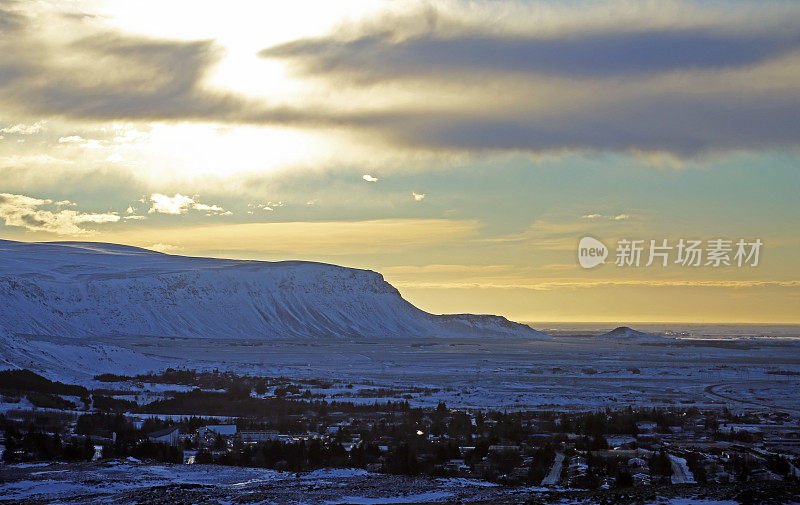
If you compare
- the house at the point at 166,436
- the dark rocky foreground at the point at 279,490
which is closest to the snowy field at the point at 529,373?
the house at the point at 166,436

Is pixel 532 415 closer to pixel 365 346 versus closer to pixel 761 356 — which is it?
pixel 761 356

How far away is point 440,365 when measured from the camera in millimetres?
92375

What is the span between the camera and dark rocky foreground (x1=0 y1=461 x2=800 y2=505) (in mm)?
20156

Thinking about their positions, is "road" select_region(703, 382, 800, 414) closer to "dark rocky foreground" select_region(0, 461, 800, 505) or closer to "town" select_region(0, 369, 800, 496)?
"town" select_region(0, 369, 800, 496)

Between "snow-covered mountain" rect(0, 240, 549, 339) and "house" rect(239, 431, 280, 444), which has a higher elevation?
"snow-covered mountain" rect(0, 240, 549, 339)

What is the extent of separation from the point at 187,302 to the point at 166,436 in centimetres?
14069

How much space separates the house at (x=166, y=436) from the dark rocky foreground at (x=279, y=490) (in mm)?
5942

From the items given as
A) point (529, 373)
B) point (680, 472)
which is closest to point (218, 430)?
point (680, 472)

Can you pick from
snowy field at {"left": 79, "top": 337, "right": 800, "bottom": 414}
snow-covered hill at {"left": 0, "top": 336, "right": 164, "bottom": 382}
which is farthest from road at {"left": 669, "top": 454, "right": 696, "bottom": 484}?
snow-covered hill at {"left": 0, "top": 336, "right": 164, "bottom": 382}

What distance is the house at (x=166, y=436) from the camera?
3472cm

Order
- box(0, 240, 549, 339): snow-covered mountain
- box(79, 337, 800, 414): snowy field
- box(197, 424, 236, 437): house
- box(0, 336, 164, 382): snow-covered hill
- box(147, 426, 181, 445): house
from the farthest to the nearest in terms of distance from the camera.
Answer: box(0, 240, 549, 339): snow-covered mountain < box(0, 336, 164, 382): snow-covered hill < box(79, 337, 800, 414): snowy field < box(197, 424, 236, 437): house < box(147, 426, 181, 445): house

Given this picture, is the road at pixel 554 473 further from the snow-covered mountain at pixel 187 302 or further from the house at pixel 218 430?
the snow-covered mountain at pixel 187 302

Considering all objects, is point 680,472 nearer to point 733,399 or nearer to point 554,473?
point 554,473

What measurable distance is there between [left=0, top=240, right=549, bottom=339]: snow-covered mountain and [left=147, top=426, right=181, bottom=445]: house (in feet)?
329
